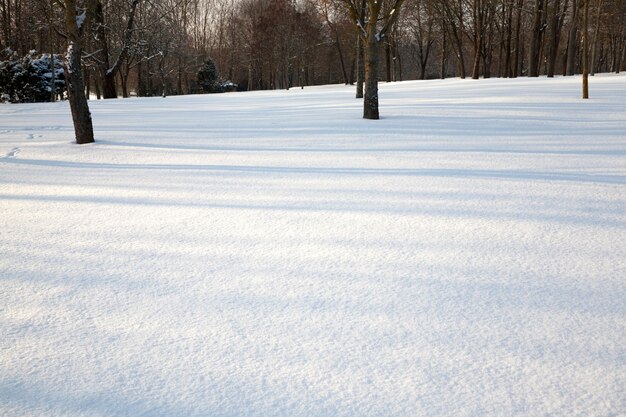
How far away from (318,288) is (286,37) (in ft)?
147

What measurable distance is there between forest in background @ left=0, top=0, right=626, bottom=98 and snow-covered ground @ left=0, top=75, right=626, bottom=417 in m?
15.9

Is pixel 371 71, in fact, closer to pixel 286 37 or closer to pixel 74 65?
pixel 74 65

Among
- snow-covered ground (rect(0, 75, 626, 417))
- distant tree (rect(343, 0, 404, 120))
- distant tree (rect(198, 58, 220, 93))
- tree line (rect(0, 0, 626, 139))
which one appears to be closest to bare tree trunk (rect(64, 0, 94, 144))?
tree line (rect(0, 0, 626, 139))

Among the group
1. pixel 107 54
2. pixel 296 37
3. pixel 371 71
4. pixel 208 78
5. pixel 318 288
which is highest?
pixel 296 37

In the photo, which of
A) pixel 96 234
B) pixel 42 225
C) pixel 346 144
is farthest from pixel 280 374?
pixel 346 144

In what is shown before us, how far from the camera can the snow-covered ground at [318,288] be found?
194 cm

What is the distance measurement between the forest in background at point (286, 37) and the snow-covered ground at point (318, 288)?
15892 millimetres

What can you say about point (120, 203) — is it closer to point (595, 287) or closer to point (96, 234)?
point (96, 234)

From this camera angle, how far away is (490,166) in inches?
247

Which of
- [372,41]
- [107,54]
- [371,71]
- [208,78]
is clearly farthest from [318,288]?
[208,78]

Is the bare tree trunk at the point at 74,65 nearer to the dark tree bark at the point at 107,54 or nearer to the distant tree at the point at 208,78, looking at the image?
the dark tree bark at the point at 107,54

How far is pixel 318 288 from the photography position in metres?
2.87

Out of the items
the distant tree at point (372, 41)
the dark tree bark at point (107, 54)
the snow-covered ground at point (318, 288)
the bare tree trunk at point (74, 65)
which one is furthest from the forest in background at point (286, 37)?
the snow-covered ground at point (318, 288)

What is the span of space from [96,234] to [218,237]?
3.81ft
